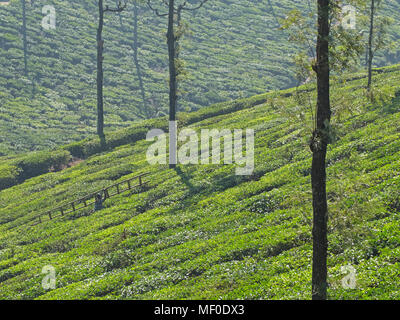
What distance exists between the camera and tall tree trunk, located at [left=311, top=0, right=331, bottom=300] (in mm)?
14953

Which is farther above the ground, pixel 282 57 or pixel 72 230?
pixel 282 57

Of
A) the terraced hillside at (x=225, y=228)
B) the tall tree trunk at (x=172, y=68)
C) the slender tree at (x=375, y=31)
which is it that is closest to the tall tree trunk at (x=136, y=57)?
the terraced hillside at (x=225, y=228)

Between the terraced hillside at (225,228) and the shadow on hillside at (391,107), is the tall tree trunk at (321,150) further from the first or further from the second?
the shadow on hillside at (391,107)

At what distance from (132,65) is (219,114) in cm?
4847

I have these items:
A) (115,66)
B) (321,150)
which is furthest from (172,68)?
(115,66)

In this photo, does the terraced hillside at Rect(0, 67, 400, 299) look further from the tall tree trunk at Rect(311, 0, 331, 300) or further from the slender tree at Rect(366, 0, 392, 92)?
the slender tree at Rect(366, 0, 392, 92)

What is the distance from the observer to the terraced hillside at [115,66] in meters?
77.9

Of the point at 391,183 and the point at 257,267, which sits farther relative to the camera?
the point at 391,183

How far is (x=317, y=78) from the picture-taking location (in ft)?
50.5

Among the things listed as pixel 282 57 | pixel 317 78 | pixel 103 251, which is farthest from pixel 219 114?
pixel 282 57

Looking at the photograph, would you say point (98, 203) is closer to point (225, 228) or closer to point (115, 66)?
point (225, 228)
